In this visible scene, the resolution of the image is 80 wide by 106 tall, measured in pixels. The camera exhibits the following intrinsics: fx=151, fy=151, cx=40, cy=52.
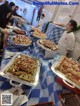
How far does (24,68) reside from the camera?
1269 millimetres

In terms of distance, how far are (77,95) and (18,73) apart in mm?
486

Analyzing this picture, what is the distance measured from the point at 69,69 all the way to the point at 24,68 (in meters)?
0.42

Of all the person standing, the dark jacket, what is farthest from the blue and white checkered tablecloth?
the dark jacket

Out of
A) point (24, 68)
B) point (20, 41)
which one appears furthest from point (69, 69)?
point (20, 41)

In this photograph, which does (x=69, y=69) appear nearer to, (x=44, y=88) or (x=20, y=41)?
(x=44, y=88)

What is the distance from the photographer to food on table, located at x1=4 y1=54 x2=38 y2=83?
3.72 ft

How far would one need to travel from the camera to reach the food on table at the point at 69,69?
4.08ft

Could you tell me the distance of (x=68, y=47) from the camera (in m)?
2.24

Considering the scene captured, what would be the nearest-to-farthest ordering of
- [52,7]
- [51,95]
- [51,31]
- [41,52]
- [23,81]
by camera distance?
[23,81]
[51,95]
[41,52]
[51,31]
[52,7]

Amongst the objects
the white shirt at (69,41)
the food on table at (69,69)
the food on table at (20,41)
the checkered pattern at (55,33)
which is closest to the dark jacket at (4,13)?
the food on table at (20,41)

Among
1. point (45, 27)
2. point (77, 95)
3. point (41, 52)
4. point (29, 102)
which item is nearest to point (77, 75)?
point (77, 95)

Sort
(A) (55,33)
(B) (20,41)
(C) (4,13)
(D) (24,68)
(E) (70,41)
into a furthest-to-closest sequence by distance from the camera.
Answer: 1. (A) (55,33)
2. (C) (4,13)
3. (E) (70,41)
4. (B) (20,41)
5. (D) (24,68)

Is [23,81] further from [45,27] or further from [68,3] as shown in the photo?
[68,3]

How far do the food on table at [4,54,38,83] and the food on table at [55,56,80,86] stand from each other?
0.22 m
